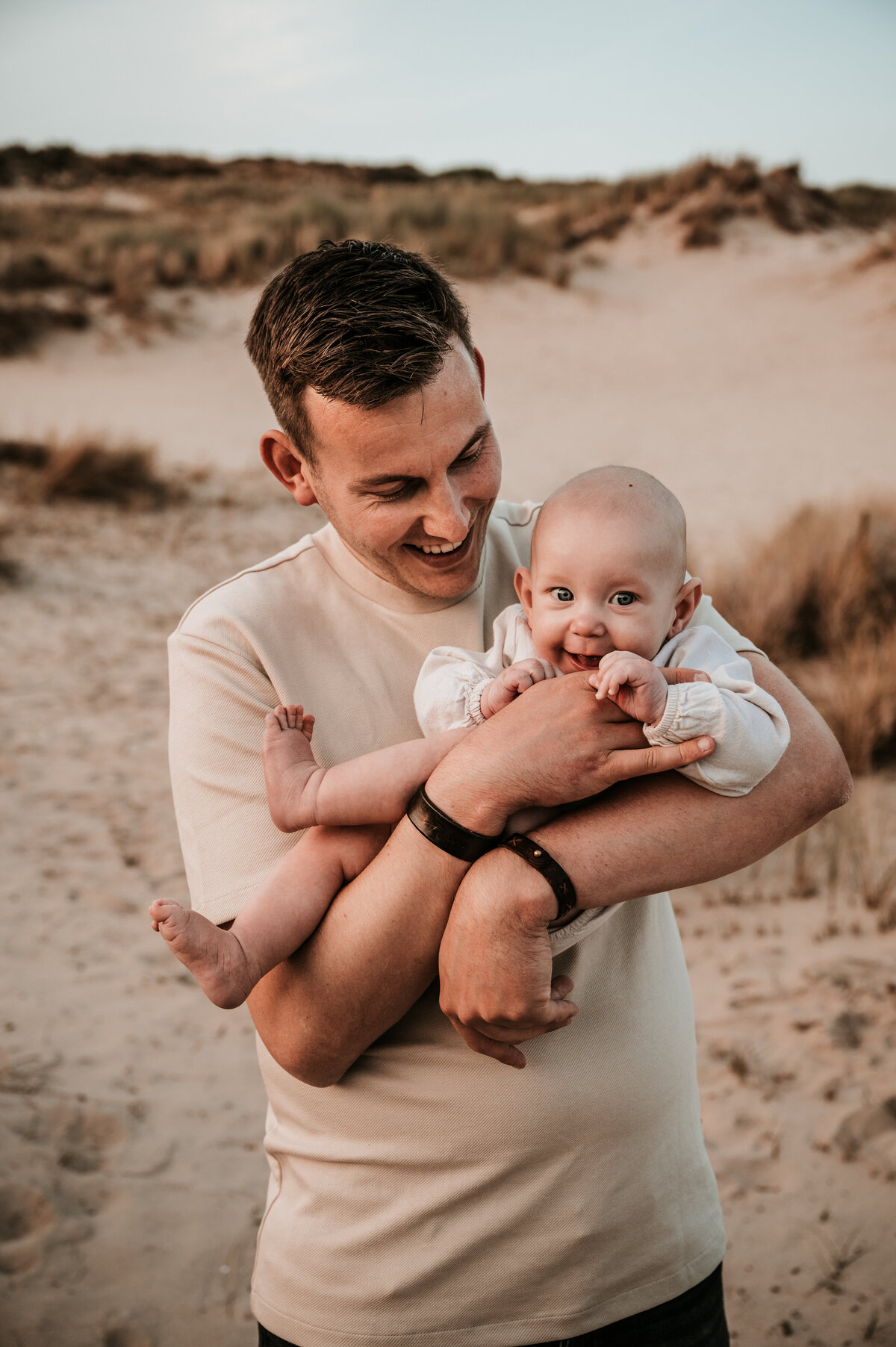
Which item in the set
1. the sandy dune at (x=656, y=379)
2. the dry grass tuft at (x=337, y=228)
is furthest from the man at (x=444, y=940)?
the dry grass tuft at (x=337, y=228)

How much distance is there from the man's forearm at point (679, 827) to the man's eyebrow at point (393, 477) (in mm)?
654

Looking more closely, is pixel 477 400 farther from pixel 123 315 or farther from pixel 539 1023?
pixel 123 315

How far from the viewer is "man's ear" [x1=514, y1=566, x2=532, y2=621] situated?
6.04 feet

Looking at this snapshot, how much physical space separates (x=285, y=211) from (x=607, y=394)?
9.31 meters

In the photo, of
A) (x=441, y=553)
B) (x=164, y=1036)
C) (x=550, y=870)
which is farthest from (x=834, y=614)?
(x=550, y=870)

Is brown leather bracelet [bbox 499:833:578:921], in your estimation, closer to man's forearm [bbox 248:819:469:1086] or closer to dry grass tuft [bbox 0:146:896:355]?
man's forearm [bbox 248:819:469:1086]

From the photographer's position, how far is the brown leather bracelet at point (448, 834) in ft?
4.91

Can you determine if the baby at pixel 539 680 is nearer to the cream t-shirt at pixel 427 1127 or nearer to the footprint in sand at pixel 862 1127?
the cream t-shirt at pixel 427 1127

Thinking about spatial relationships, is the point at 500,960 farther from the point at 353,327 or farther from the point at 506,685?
the point at 353,327

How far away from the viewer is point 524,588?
6.11ft

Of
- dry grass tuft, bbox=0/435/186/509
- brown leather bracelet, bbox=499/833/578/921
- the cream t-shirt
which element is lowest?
Answer: dry grass tuft, bbox=0/435/186/509

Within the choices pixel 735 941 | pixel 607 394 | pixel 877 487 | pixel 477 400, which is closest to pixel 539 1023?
pixel 477 400

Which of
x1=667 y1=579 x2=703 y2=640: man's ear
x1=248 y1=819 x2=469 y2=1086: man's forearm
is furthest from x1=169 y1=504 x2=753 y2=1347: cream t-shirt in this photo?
x1=667 y1=579 x2=703 y2=640: man's ear

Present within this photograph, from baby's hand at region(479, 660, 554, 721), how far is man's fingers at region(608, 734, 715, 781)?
24 centimetres
